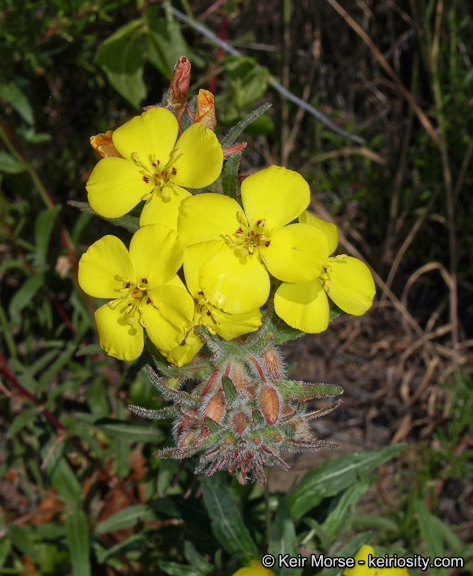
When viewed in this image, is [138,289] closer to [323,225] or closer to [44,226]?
[323,225]

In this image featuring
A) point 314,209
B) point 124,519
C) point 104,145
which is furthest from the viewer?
point 314,209

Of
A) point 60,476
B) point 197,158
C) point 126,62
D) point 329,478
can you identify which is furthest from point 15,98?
point 329,478

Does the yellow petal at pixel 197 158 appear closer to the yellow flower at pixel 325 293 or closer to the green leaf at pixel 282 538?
the yellow flower at pixel 325 293

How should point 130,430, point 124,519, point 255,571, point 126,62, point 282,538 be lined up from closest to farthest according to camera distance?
1. point 255,571
2. point 282,538
3. point 130,430
4. point 124,519
5. point 126,62

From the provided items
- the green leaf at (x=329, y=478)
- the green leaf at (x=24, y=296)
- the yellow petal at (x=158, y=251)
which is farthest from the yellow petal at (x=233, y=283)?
the green leaf at (x=24, y=296)

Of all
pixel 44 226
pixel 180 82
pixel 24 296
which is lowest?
pixel 24 296

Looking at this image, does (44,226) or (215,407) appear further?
(44,226)

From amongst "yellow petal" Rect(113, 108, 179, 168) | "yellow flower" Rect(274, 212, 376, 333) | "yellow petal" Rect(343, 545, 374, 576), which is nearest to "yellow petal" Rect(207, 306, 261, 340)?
"yellow flower" Rect(274, 212, 376, 333)
